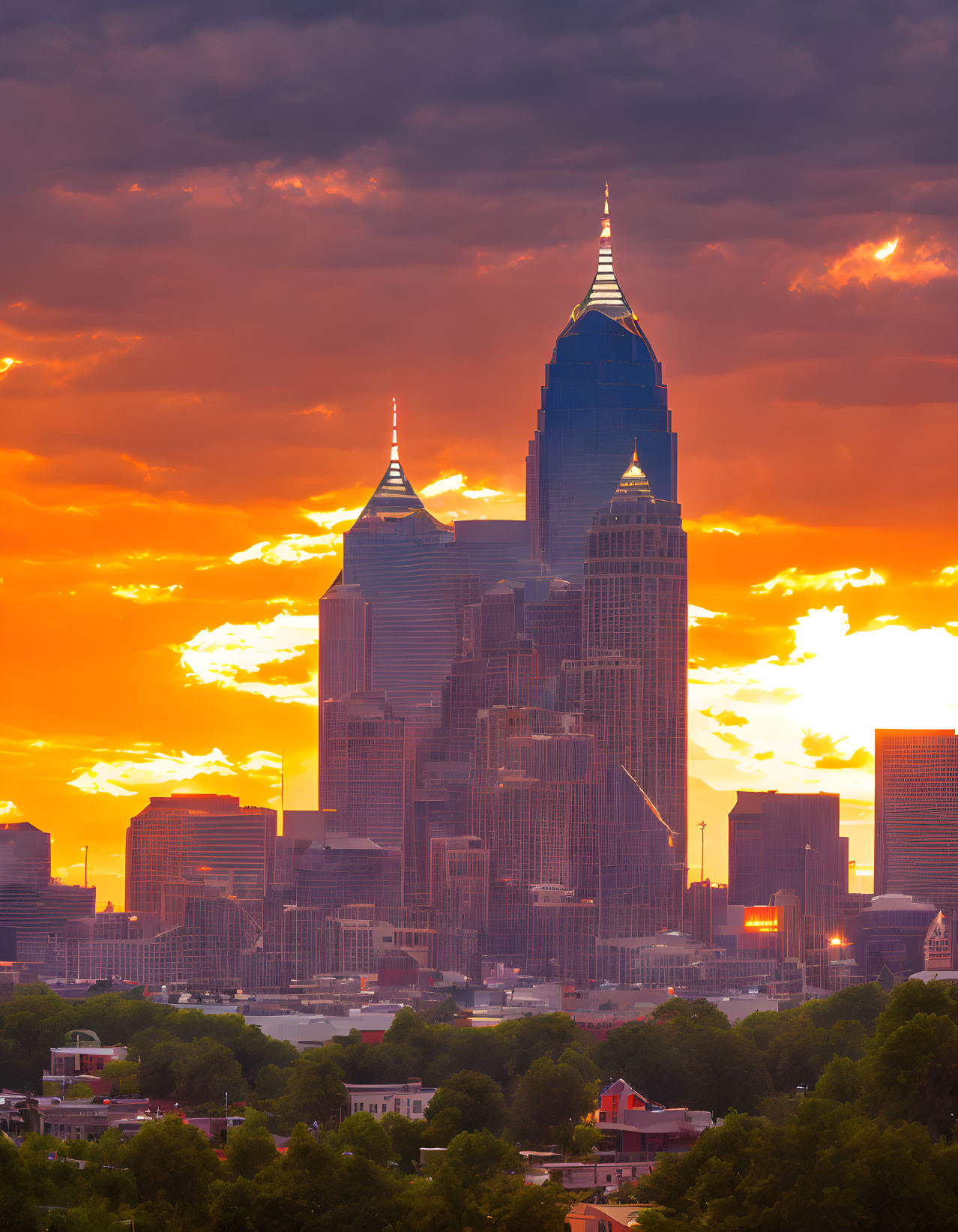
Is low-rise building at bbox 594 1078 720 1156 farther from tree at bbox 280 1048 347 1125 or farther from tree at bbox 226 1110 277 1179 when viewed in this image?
tree at bbox 226 1110 277 1179

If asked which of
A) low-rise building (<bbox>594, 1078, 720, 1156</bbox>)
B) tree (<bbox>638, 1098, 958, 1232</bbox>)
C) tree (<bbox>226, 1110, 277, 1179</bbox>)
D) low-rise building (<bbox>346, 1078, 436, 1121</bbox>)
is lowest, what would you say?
low-rise building (<bbox>346, 1078, 436, 1121</bbox>)

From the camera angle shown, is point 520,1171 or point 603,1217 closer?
point 603,1217

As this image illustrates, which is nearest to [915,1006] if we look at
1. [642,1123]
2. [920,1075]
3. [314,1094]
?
[920,1075]

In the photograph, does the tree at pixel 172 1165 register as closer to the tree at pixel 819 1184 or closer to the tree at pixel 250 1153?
the tree at pixel 250 1153

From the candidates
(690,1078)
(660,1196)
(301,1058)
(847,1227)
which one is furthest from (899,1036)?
(301,1058)

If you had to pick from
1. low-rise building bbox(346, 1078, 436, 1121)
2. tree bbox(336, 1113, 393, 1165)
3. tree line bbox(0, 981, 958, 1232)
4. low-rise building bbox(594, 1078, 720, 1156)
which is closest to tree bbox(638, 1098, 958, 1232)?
tree line bbox(0, 981, 958, 1232)

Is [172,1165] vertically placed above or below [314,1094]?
above

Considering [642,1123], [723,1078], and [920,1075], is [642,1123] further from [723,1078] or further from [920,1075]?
[920,1075]

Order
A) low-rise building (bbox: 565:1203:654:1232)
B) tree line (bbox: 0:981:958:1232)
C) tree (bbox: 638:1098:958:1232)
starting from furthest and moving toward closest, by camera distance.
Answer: low-rise building (bbox: 565:1203:654:1232) < tree line (bbox: 0:981:958:1232) < tree (bbox: 638:1098:958:1232)

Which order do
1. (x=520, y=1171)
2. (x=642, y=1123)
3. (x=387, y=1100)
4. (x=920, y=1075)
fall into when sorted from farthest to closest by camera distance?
(x=387, y=1100) → (x=642, y=1123) → (x=520, y=1171) → (x=920, y=1075)

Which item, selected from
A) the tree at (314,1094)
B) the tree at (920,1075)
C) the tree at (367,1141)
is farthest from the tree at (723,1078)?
the tree at (920,1075)

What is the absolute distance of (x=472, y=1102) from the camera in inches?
6683

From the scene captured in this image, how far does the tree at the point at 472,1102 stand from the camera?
166750 mm

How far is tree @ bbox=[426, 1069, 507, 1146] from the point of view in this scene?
167m
